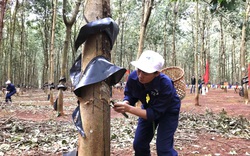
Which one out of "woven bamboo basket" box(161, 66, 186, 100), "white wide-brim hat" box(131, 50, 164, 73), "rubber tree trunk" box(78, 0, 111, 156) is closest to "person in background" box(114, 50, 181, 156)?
"white wide-brim hat" box(131, 50, 164, 73)

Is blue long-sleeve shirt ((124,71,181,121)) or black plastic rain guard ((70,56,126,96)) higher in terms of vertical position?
black plastic rain guard ((70,56,126,96))

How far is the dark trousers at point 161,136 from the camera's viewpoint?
9.54 feet

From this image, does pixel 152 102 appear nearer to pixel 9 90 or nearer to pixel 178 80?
pixel 178 80

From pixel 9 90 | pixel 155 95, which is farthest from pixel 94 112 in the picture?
pixel 9 90

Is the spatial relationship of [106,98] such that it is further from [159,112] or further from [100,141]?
[159,112]

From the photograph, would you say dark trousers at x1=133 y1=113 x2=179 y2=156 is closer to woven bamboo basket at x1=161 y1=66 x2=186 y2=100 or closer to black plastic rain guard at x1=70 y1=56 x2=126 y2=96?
black plastic rain guard at x1=70 y1=56 x2=126 y2=96

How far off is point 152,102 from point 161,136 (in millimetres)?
378

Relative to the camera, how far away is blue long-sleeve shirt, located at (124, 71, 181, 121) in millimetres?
2764

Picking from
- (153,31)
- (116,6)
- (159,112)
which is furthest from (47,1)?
(159,112)

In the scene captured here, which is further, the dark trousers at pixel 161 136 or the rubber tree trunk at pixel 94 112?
the dark trousers at pixel 161 136

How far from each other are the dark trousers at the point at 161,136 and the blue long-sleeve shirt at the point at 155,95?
115mm

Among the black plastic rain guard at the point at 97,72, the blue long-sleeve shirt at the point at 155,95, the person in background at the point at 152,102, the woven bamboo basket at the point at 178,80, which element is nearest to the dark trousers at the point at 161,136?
the person in background at the point at 152,102

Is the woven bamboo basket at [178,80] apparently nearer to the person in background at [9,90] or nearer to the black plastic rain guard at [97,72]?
the black plastic rain guard at [97,72]

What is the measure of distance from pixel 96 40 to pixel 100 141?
81 cm
